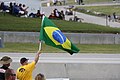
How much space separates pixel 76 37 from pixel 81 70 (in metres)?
12.5

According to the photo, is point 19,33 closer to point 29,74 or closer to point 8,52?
point 8,52

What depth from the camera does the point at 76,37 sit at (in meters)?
27.8

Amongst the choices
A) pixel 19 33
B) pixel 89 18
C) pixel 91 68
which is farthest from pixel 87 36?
pixel 89 18

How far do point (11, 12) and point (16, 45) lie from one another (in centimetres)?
1145

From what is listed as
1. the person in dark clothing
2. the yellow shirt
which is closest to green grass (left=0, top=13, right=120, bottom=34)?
the yellow shirt

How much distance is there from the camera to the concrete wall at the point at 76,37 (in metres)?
26.9

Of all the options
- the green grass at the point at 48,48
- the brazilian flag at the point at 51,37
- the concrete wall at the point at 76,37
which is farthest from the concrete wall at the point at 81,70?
the concrete wall at the point at 76,37

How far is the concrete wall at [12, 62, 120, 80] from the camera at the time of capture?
15.1m

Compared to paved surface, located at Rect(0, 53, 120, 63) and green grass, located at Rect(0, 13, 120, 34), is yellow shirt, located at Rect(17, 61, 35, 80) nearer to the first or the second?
paved surface, located at Rect(0, 53, 120, 63)

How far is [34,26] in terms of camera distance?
101ft

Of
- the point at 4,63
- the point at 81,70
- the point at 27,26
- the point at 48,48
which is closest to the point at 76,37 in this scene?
the point at 48,48

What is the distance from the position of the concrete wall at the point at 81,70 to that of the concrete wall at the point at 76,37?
11740 mm

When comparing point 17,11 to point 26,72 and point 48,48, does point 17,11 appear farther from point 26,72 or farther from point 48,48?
point 26,72

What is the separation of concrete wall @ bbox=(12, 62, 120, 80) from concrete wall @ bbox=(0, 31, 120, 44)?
38.5ft
